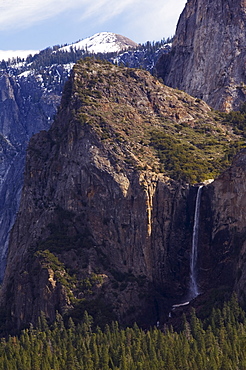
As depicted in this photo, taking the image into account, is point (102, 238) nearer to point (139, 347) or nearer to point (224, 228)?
point (224, 228)

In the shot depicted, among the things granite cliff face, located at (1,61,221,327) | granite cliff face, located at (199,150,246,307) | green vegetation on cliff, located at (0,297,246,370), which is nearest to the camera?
green vegetation on cliff, located at (0,297,246,370)

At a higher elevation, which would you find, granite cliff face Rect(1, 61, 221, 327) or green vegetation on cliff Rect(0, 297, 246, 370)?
granite cliff face Rect(1, 61, 221, 327)

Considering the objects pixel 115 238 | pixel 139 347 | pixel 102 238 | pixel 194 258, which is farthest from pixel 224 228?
pixel 139 347

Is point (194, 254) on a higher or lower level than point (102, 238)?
lower

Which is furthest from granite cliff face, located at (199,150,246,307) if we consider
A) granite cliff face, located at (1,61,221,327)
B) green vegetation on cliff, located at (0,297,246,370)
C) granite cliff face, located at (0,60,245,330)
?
green vegetation on cliff, located at (0,297,246,370)

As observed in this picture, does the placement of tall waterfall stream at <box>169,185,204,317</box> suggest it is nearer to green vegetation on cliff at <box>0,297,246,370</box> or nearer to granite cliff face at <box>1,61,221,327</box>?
granite cliff face at <box>1,61,221,327</box>

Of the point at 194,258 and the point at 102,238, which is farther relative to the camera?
the point at 102,238

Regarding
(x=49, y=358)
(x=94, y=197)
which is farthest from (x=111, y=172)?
(x=49, y=358)

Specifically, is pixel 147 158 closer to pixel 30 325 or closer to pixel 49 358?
pixel 30 325
